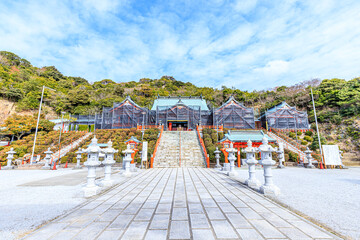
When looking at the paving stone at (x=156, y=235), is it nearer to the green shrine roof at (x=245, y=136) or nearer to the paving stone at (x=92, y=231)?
the paving stone at (x=92, y=231)

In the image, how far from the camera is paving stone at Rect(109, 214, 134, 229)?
7.96ft

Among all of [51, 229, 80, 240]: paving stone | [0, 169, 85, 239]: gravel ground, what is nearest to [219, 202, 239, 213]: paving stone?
[51, 229, 80, 240]: paving stone

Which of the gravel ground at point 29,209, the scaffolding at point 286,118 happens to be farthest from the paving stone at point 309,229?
the scaffolding at point 286,118

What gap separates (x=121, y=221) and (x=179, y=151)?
11.6 m

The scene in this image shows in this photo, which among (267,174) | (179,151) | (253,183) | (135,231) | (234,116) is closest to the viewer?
(135,231)

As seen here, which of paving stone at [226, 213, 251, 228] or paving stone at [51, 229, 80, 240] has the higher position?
paving stone at [51, 229, 80, 240]

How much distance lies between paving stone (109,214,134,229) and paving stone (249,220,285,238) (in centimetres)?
220

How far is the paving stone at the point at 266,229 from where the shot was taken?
2.14 metres

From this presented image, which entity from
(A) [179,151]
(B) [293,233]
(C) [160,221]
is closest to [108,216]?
(C) [160,221]

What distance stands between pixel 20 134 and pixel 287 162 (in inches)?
1394

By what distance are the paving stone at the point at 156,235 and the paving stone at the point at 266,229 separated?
1.49m

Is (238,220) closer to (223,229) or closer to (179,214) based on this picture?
(223,229)

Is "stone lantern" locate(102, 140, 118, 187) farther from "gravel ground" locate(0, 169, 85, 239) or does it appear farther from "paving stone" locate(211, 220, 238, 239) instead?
"paving stone" locate(211, 220, 238, 239)

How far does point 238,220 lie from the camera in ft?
8.71
